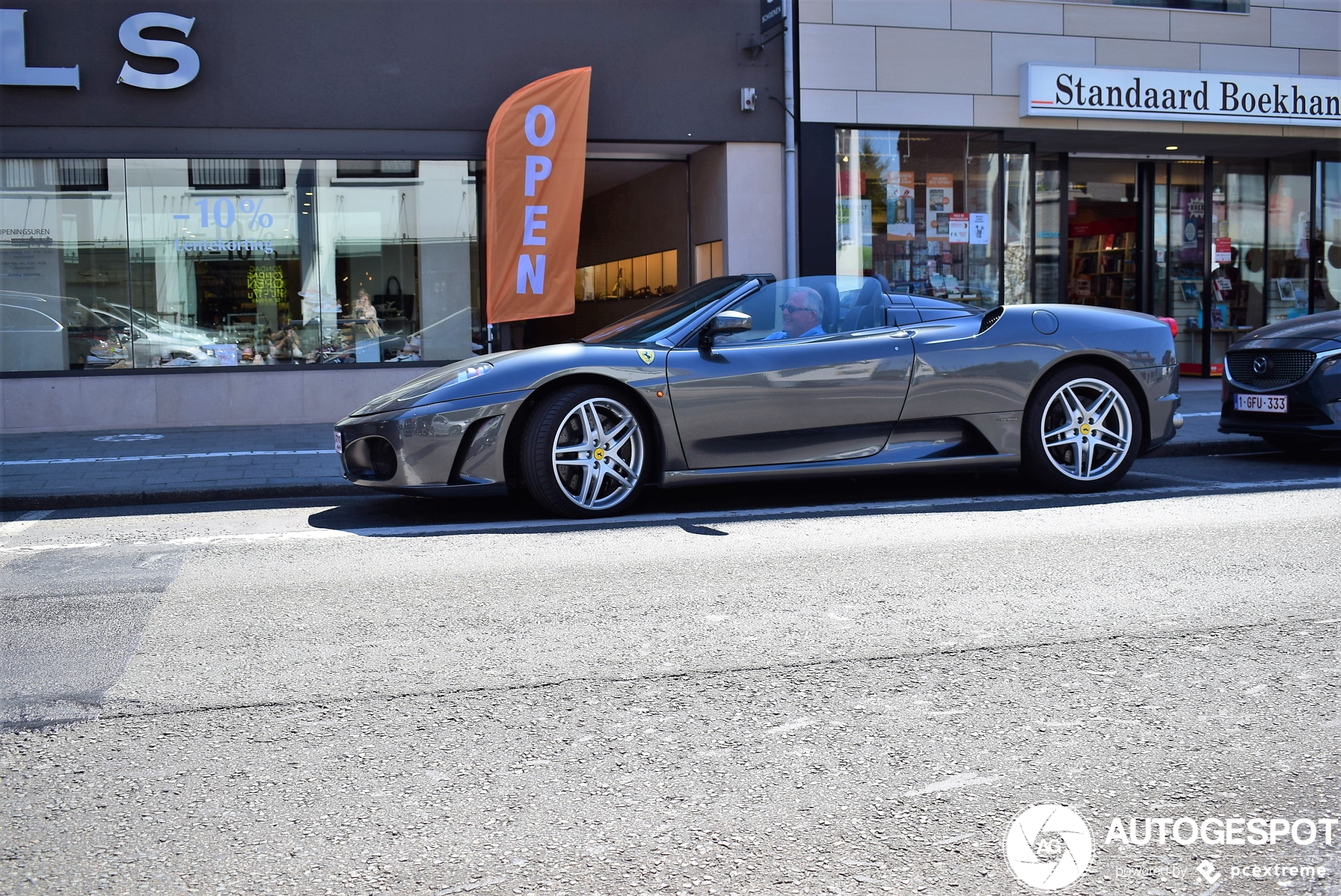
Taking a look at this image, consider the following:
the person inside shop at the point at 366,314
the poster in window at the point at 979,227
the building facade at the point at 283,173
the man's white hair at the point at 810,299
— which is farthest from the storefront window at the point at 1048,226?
the man's white hair at the point at 810,299

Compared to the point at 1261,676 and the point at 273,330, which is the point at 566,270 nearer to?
the point at 273,330

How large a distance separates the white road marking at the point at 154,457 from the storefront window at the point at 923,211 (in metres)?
6.42

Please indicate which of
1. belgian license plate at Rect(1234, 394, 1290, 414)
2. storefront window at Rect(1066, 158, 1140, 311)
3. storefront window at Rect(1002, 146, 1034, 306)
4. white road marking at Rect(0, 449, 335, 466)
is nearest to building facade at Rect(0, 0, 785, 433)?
white road marking at Rect(0, 449, 335, 466)

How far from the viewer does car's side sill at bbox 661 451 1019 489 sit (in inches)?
255

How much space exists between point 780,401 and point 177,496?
12.7 ft

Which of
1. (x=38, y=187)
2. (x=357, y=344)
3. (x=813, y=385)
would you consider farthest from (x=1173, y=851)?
(x=38, y=187)

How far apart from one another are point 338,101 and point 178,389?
10.4 feet

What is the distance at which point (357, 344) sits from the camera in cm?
1244

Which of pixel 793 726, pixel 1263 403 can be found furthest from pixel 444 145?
pixel 793 726

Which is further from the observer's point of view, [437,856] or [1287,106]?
[1287,106]

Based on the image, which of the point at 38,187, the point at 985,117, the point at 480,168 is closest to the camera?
the point at 38,187

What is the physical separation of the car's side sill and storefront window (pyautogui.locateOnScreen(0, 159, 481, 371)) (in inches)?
262

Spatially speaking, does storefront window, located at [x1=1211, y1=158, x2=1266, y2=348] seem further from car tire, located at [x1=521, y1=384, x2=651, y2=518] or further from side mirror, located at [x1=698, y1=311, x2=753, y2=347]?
car tire, located at [x1=521, y1=384, x2=651, y2=518]

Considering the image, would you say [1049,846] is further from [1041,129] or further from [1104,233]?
[1104,233]
